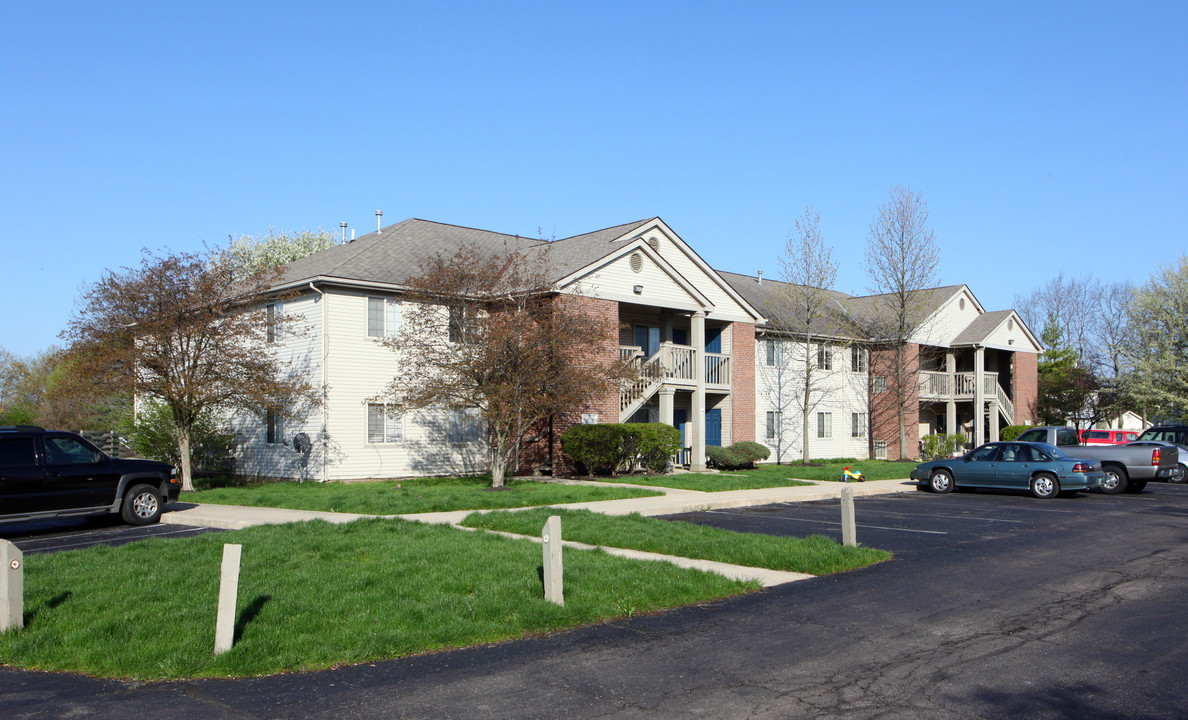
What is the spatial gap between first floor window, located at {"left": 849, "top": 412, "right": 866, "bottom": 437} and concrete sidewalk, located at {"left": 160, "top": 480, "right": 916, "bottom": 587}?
16055 mm

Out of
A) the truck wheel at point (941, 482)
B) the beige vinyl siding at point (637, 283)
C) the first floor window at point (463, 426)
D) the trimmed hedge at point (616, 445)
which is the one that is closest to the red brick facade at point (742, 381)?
the beige vinyl siding at point (637, 283)

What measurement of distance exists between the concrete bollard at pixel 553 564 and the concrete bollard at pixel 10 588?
15.2ft

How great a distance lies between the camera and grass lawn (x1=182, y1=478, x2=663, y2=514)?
17.2 meters

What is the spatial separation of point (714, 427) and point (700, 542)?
816 inches

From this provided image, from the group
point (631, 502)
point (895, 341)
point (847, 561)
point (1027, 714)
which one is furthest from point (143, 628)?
point (895, 341)

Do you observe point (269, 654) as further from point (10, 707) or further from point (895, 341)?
point (895, 341)

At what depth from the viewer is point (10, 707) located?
6.20m

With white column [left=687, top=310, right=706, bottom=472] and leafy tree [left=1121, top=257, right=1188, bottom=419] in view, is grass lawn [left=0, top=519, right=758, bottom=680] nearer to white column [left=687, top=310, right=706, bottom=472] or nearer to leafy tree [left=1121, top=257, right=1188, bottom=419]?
white column [left=687, top=310, right=706, bottom=472]

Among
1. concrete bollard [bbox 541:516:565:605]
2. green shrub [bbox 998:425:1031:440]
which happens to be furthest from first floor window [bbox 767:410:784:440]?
concrete bollard [bbox 541:516:565:605]

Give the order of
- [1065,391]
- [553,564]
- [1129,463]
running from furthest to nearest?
[1065,391]
[1129,463]
[553,564]

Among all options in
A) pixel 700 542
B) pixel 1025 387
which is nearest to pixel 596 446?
pixel 700 542

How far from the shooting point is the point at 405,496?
18.8 meters

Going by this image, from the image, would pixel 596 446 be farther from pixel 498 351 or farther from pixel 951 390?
pixel 951 390

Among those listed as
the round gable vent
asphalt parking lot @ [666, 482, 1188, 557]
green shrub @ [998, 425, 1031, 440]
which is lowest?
asphalt parking lot @ [666, 482, 1188, 557]
